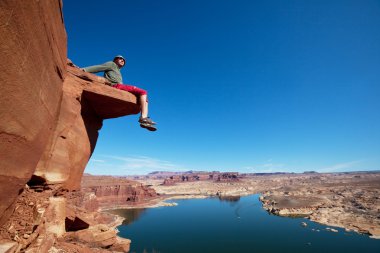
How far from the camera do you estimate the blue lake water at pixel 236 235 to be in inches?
1564

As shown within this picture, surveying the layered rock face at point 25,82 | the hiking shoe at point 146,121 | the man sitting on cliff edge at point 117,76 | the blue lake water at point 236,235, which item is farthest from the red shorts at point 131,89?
the blue lake water at point 236,235

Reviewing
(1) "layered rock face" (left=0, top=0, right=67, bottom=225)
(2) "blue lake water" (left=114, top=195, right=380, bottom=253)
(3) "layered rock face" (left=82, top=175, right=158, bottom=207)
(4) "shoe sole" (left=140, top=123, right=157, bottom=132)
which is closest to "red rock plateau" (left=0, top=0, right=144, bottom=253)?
(1) "layered rock face" (left=0, top=0, right=67, bottom=225)

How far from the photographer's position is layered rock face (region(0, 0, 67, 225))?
10.00 ft

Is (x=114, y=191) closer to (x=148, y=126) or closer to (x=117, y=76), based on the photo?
(x=117, y=76)

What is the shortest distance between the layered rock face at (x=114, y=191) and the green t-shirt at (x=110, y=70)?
82.8m

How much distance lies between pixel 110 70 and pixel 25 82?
532 cm

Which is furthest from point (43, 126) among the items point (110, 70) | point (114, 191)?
point (114, 191)

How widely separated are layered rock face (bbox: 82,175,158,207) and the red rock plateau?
81.8 metres

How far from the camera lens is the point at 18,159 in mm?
4332

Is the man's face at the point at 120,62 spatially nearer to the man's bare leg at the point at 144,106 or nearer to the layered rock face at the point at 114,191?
the man's bare leg at the point at 144,106

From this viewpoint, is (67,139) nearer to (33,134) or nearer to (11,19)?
(33,134)

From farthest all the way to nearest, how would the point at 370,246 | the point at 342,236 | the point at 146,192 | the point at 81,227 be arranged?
the point at 146,192 → the point at 342,236 → the point at 370,246 → the point at 81,227

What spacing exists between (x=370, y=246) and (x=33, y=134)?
2046 inches

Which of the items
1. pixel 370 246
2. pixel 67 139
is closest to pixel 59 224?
pixel 67 139
